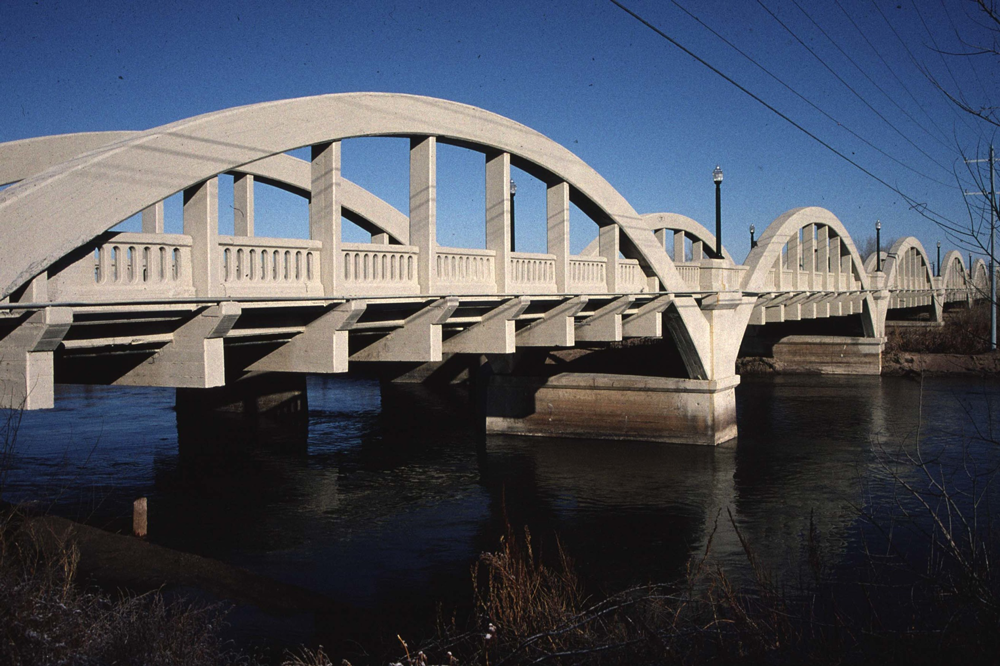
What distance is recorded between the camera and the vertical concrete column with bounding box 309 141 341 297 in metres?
13.5

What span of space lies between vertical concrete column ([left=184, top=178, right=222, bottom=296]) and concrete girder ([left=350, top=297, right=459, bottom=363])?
5340mm

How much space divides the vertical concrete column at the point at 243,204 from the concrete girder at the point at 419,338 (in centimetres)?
676

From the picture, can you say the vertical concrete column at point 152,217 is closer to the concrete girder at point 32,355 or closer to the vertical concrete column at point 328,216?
the vertical concrete column at point 328,216

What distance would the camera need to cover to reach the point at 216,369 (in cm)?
1178

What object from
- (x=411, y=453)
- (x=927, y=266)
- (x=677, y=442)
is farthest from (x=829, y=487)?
(x=927, y=266)

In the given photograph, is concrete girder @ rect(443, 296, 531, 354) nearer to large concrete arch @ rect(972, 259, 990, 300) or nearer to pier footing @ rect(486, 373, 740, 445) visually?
pier footing @ rect(486, 373, 740, 445)

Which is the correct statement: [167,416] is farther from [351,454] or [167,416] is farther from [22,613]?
[22,613]

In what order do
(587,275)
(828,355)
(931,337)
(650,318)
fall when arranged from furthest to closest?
(931,337)
(828,355)
(650,318)
(587,275)

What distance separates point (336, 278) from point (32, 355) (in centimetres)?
476

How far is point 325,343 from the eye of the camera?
14.1 metres

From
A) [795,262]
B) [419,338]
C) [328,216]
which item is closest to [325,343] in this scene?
[328,216]

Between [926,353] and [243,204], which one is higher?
[243,204]

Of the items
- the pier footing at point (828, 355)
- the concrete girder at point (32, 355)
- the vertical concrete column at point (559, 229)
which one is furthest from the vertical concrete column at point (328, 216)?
the pier footing at point (828, 355)

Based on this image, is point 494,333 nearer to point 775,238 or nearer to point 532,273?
point 532,273
